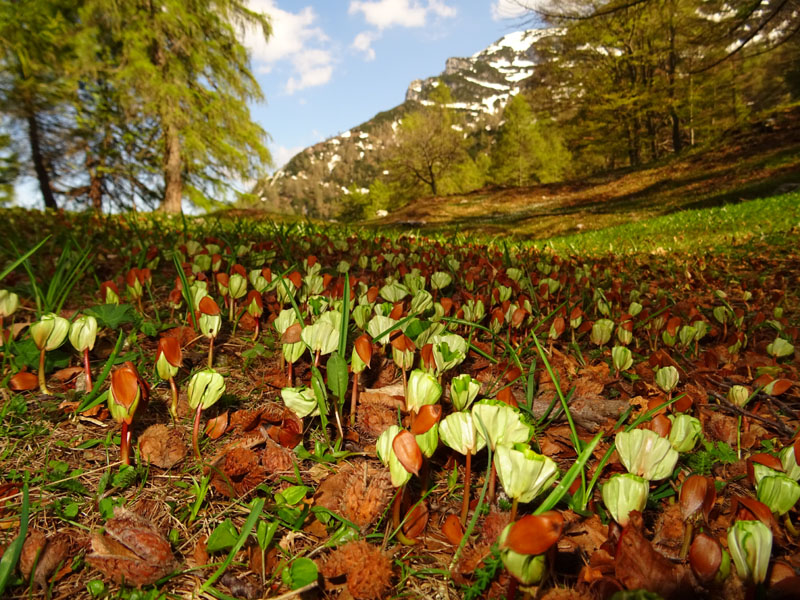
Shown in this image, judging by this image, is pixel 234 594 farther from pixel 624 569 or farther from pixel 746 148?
pixel 746 148

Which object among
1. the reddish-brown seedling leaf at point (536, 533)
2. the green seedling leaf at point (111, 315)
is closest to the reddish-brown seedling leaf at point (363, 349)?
the reddish-brown seedling leaf at point (536, 533)

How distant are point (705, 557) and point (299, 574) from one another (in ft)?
2.24

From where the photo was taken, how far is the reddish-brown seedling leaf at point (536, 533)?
0.56 metres

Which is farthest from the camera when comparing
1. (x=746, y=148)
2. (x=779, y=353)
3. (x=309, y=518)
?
(x=746, y=148)

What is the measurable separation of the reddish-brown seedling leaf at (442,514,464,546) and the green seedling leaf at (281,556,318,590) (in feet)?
0.87

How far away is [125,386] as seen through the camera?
901 millimetres

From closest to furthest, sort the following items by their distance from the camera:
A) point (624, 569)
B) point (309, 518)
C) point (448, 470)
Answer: point (624, 569) < point (309, 518) < point (448, 470)

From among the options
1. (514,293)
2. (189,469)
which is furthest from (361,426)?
(514,293)

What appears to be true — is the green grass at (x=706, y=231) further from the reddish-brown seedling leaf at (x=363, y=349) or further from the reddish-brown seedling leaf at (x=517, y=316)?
the reddish-brown seedling leaf at (x=363, y=349)

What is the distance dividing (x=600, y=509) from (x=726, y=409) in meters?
0.82

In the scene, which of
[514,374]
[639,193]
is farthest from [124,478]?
[639,193]

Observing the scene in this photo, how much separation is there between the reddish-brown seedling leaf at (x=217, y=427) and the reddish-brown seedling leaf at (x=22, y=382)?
0.56 m

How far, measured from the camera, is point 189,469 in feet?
3.24

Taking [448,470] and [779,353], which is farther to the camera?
[779,353]
